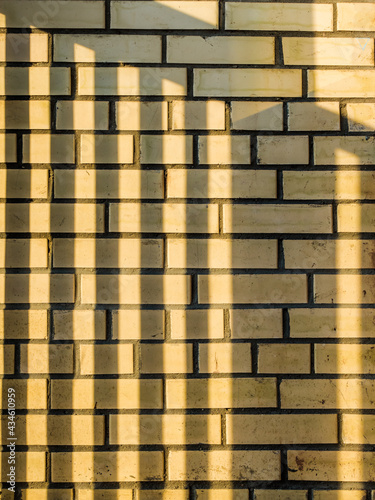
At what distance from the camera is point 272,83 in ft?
5.04

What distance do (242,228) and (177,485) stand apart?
3.78 ft

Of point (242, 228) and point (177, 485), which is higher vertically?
point (242, 228)

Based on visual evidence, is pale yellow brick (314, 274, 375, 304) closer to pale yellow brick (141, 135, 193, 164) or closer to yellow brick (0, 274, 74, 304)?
pale yellow brick (141, 135, 193, 164)

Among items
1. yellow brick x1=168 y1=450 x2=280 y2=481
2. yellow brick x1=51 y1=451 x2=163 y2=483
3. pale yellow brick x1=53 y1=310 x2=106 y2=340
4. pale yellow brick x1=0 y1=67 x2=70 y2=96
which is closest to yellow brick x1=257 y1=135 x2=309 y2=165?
pale yellow brick x1=0 y1=67 x2=70 y2=96

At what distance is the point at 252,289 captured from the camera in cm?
151

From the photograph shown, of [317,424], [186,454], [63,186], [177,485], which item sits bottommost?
[177,485]

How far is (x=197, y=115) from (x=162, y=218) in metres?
0.48

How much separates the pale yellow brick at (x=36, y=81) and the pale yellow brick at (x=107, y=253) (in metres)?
0.67

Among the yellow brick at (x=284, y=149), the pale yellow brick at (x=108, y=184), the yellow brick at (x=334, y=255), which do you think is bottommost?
the yellow brick at (x=334, y=255)

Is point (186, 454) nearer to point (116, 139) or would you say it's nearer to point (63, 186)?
point (63, 186)

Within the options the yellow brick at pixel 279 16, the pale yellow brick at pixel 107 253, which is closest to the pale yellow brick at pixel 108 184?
the pale yellow brick at pixel 107 253

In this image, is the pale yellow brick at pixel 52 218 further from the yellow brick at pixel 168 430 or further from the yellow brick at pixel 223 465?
the yellow brick at pixel 223 465

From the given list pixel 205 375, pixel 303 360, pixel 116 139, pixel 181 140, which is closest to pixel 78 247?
pixel 116 139

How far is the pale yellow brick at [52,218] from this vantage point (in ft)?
4.95
